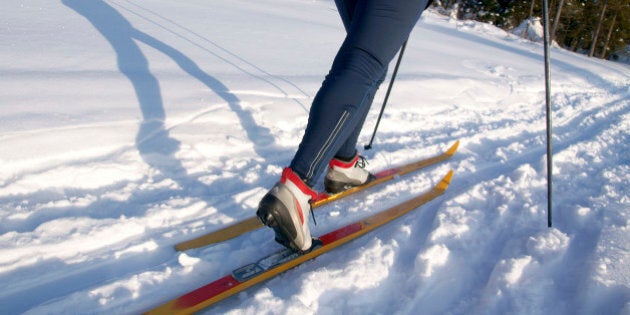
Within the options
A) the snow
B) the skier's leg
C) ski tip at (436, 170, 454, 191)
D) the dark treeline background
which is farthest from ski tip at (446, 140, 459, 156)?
the dark treeline background

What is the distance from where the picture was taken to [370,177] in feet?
8.23

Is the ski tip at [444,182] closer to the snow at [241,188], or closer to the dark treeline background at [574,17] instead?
the snow at [241,188]

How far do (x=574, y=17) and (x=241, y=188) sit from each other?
31937 millimetres

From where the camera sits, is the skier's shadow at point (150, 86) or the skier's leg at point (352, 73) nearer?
the skier's leg at point (352, 73)

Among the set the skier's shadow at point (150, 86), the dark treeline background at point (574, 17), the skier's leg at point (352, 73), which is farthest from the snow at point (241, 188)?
the dark treeline background at point (574, 17)

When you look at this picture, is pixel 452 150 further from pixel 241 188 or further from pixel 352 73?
pixel 352 73

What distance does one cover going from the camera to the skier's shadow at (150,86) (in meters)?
2.56

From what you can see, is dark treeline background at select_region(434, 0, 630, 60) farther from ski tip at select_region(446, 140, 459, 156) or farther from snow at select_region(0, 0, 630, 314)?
ski tip at select_region(446, 140, 459, 156)

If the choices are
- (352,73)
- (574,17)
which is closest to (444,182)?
(352,73)

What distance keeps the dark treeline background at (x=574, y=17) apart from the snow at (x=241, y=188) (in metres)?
19.8

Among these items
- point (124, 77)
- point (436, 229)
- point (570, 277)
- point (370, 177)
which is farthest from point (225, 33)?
point (570, 277)

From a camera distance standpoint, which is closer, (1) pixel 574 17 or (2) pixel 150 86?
(2) pixel 150 86

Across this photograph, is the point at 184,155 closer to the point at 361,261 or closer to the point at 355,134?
the point at 355,134

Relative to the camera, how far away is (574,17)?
92.3 ft
